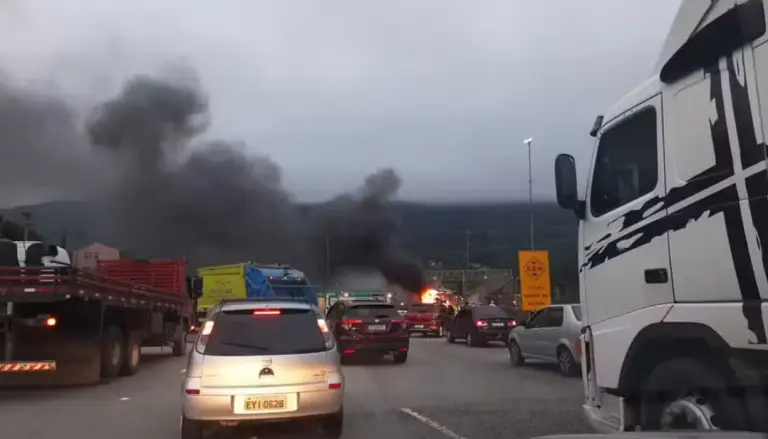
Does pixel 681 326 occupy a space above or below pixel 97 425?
above

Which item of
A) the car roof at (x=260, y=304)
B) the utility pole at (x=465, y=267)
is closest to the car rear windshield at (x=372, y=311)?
the car roof at (x=260, y=304)

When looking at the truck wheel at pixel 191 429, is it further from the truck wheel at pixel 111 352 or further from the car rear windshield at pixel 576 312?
the car rear windshield at pixel 576 312

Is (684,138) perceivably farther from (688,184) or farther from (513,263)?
(513,263)

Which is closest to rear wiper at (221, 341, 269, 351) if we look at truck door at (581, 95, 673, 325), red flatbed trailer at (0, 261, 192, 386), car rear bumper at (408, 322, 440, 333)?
truck door at (581, 95, 673, 325)

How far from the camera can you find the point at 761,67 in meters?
3.91

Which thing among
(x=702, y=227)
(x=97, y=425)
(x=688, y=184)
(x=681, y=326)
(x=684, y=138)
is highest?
(x=684, y=138)

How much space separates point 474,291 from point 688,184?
175 feet

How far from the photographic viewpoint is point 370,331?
1541cm

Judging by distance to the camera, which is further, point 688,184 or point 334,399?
point 334,399

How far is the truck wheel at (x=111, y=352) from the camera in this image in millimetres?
12211

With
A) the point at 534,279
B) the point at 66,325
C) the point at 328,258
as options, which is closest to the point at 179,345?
the point at 66,325

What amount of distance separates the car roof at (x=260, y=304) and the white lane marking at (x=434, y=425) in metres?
1.79

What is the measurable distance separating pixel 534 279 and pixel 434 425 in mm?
14747

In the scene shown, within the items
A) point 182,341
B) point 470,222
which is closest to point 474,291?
point 470,222
